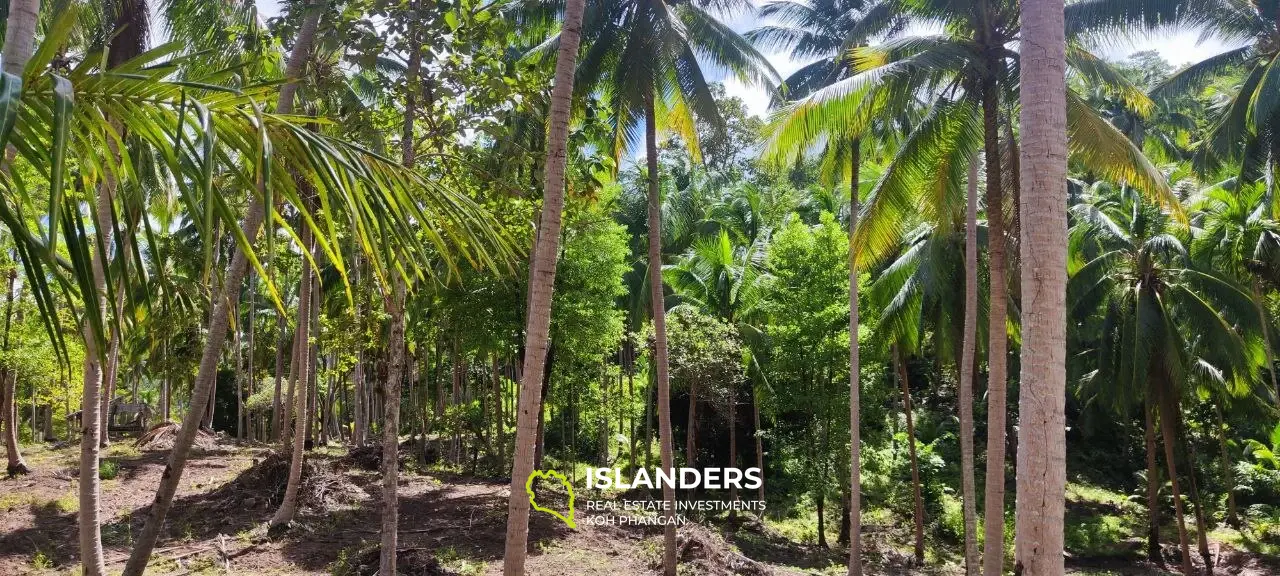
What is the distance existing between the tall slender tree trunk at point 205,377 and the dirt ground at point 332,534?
5.53m

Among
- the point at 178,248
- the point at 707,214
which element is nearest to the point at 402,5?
the point at 178,248

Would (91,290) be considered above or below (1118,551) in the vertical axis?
above

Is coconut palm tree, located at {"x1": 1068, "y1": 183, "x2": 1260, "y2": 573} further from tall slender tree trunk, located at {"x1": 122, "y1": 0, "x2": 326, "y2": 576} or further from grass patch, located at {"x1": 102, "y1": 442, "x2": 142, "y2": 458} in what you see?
grass patch, located at {"x1": 102, "y1": 442, "x2": 142, "y2": 458}

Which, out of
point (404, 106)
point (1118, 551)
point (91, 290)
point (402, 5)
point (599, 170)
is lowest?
point (1118, 551)

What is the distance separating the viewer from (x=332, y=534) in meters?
13.2

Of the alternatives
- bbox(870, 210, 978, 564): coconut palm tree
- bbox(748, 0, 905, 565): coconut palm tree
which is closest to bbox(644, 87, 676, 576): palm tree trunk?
bbox(748, 0, 905, 565): coconut palm tree

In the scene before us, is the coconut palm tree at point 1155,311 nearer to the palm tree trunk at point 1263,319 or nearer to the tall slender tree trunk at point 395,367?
the palm tree trunk at point 1263,319

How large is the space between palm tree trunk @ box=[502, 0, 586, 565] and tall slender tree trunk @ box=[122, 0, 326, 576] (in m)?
1.95

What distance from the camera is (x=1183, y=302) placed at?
16781mm

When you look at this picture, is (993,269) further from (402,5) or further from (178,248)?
(178,248)

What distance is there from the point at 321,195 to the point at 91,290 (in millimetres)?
653

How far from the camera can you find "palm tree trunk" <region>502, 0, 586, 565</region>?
Result: 606 cm

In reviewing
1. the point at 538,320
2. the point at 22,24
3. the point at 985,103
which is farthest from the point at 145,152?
the point at 985,103

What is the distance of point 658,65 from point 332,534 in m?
9.05
